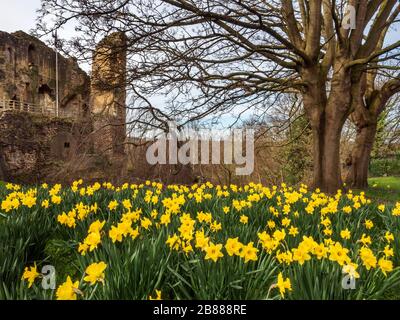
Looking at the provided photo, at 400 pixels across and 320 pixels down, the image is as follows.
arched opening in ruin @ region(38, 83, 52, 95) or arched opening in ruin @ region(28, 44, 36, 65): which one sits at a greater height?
arched opening in ruin @ region(28, 44, 36, 65)

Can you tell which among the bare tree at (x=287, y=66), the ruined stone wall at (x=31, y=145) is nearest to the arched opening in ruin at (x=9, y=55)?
the ruined stone wall at (x=31, y=145)

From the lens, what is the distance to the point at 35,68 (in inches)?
1139

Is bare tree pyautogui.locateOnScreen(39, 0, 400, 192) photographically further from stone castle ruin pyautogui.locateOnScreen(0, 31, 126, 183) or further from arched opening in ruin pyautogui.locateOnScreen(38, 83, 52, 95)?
arched opening in ruin pyautogui.locateOnScreen(38, 83, 52, 95)

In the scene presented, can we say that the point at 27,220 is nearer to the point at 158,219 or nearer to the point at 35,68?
the point at 158,219

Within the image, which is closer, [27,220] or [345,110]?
[27,220]

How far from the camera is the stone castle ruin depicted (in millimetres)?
7367

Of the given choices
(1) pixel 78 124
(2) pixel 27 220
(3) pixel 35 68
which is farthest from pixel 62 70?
(2) pixel 27 220

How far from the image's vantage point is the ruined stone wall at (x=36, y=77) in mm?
26359

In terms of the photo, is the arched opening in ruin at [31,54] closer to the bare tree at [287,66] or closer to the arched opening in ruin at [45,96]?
the arched opening in ruin at [45,96]

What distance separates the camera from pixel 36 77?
95.7 ft

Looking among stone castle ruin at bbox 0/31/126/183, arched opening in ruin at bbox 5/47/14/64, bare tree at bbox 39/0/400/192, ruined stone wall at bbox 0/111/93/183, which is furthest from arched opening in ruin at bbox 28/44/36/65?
bare tree at bbox 39/0/400/192

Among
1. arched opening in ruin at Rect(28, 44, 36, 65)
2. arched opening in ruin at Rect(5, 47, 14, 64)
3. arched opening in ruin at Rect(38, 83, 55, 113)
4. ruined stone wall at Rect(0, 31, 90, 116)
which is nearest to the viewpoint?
arched opening in ruin at Rect(5, 47, 14, 64)

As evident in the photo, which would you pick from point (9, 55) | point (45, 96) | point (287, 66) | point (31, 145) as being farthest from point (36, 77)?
point (287, 66)
